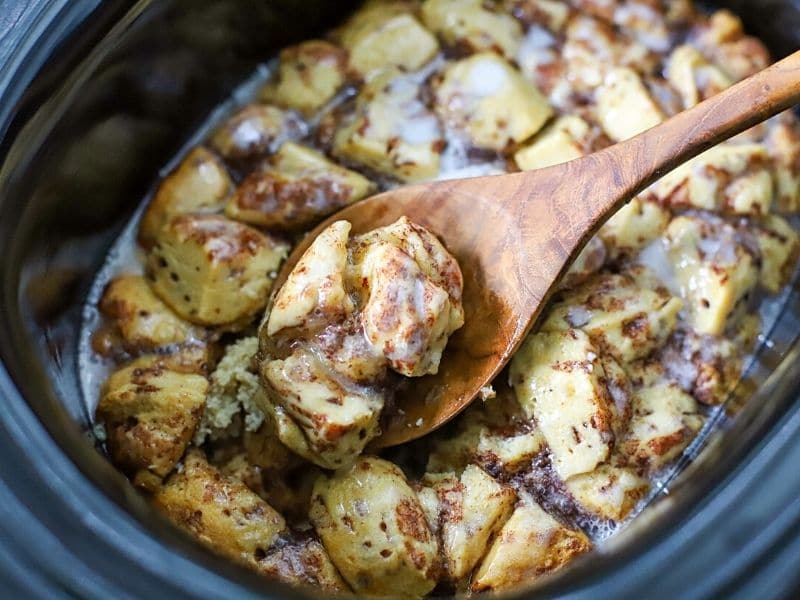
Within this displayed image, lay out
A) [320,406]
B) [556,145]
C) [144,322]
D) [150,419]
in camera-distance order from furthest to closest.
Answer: [556,145] < [144,322] < [150,419] < [320,406]

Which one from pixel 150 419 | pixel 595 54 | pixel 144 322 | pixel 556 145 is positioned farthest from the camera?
pixel 595 54

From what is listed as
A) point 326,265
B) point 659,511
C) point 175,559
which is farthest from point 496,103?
point 175,559

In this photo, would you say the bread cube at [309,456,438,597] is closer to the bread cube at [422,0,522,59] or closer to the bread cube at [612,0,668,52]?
the bread cube at [422,0,522,59]

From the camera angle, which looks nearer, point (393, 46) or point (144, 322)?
point (144, 322)

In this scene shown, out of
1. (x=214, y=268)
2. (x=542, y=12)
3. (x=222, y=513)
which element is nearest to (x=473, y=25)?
(x=542, y=12)

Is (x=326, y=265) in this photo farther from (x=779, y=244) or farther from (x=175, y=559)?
(x=779, y=244)

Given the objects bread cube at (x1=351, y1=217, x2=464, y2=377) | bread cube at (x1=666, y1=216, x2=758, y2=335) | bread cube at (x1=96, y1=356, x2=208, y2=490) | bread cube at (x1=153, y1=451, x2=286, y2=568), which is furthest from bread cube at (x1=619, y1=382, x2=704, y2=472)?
bread cube at (x1=96, y1=356, x2=208, y2=490)

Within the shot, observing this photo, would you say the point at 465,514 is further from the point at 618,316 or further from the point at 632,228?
the point at 632,228

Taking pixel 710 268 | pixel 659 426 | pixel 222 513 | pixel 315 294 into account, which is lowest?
pixel 659 426
